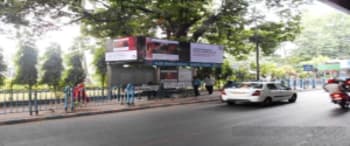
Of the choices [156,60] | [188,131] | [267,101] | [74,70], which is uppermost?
[156,60]

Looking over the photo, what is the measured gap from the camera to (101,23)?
85.5ft

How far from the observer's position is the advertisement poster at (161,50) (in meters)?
20.4

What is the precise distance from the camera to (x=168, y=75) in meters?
23.1

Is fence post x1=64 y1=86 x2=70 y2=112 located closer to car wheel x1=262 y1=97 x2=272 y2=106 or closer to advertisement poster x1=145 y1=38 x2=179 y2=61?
advertisement poster x1=145 y1=38 x2=179 y2=61

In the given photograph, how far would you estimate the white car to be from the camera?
55.9 feet

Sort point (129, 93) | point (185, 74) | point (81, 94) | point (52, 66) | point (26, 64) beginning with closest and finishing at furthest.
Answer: point (81, 94) → point (129, 93) → point (26, 64) → point (52, 66) → point (185, 74)

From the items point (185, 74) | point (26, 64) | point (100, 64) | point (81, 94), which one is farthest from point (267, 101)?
point (26, 64)

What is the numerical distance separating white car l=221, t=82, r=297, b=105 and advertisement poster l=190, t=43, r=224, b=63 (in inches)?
236

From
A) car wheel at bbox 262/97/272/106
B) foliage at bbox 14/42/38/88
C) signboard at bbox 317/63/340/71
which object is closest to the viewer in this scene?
car wheel at bbox 262/97/272/106

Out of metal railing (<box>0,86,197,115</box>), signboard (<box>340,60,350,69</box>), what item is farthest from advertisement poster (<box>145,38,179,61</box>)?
signboard (<box>340,60,350,69</box>)

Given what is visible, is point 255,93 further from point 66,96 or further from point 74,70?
point 74,70

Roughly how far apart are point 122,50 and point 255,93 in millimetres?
8384

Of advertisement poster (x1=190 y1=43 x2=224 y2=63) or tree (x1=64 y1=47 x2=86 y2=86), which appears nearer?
advertisement poster (x1=190 y1=43 x2=224 y2=63)

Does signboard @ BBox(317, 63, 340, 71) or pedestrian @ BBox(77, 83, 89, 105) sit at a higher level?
signboard @ BBox(317, 63, 340, 71)
